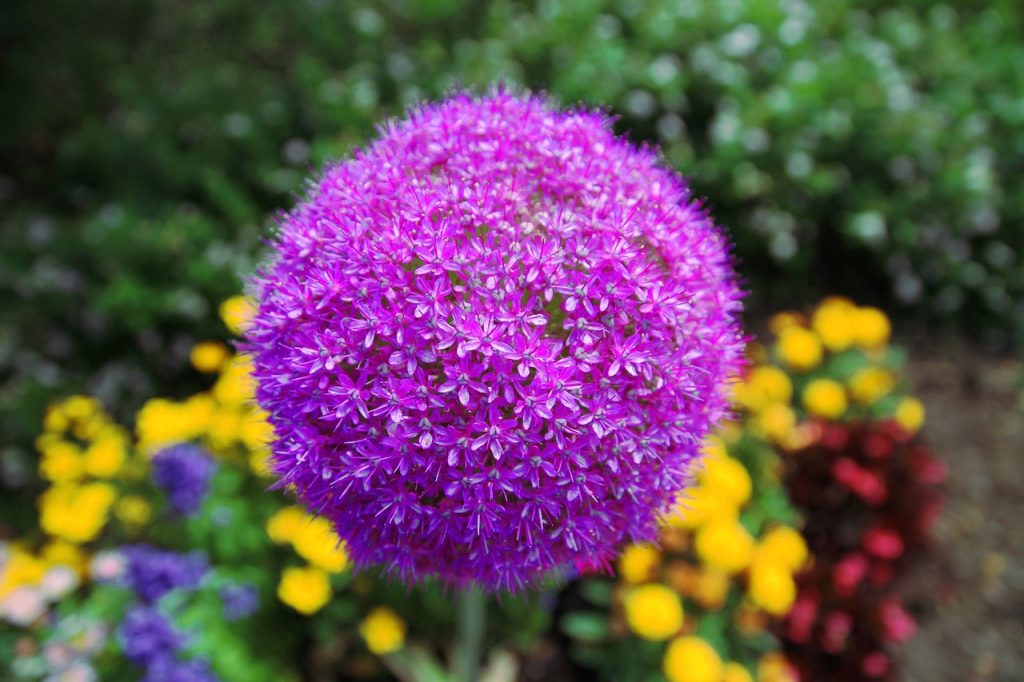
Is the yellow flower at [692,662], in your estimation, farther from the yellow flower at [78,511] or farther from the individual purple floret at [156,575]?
the yellow flower at [78,511]

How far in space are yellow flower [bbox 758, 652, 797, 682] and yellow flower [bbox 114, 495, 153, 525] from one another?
2233mm

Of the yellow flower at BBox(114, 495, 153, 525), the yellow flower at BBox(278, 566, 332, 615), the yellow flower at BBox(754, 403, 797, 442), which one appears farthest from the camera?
the yellow flower at BBox(754, 403, 797, 442)

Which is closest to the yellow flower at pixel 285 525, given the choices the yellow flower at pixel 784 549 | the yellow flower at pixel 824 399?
the yellow flower at pixel 784 549

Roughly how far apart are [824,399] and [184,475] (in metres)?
2.46

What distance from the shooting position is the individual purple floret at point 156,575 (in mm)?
2447

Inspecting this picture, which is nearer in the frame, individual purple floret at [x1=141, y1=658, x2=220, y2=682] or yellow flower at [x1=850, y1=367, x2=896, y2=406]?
individual purple floret at [x1=141, y1=658, x2=220, y2=682]

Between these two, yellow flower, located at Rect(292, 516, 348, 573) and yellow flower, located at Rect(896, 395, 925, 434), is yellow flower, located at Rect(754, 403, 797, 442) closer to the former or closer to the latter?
yellow flower, located at Rect(896, 395, 925, 434)

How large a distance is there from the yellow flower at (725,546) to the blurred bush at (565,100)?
1.57 m

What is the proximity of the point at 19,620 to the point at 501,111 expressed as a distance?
7.52 feet

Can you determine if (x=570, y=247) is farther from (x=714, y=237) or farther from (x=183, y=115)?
(x=183, y=115)

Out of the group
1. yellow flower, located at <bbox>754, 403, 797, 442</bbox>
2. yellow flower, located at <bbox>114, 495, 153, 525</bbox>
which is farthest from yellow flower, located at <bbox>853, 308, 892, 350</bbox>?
yellow flower, located at <bbox>114, 495, 153, 525</bbox>

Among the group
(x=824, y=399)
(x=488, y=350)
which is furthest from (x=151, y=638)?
(x=824, y=399)

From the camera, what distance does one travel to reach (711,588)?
8.84 feet

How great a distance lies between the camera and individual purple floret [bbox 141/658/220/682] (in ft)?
7.34
